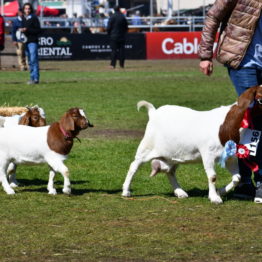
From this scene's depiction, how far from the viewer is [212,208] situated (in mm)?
9023

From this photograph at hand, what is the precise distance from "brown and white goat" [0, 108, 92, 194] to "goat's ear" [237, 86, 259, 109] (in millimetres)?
1672

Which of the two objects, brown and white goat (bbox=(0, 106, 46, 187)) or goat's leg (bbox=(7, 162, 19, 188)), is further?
brown and white goat (bbox=(0, 106, 46, 187))

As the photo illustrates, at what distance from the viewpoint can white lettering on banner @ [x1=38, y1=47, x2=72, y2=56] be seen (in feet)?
137

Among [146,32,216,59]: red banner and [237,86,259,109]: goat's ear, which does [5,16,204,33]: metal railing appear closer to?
[146,32,216,59]: red banner

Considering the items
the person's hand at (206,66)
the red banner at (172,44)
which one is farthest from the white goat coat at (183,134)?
the red banner at (172,44)

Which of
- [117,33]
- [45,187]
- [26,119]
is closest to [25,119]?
[26,119]

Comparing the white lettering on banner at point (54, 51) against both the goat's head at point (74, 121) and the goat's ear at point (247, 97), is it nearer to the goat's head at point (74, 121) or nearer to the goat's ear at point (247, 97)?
the goat's head at point (74, 121)

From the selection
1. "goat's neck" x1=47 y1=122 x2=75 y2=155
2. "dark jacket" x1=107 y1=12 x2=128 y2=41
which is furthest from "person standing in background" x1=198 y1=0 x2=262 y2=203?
"dark jacket" x1=107 y1=12 x2=128 y2=41

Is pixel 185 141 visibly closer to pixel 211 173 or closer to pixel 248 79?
pixel 211 173

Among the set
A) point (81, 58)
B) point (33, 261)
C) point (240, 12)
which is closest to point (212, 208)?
point (240, 12)

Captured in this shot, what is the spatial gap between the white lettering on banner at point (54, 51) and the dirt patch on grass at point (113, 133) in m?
25.7

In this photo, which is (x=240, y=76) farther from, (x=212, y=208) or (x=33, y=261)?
(x=33, y=261)

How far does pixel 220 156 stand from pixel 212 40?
1205 mm

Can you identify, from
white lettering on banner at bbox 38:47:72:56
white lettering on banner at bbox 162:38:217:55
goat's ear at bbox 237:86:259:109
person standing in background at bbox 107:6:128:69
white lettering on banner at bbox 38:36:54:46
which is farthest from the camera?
white lettering on banner at bbox 162:38:217:55
